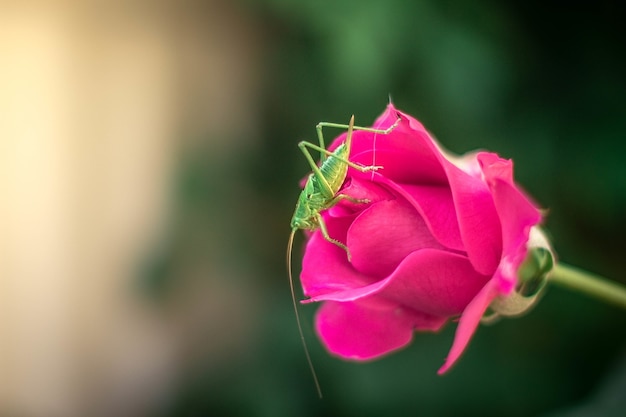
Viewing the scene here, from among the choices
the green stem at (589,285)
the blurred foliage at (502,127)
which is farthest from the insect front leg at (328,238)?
the blurred foliage at (502,127)

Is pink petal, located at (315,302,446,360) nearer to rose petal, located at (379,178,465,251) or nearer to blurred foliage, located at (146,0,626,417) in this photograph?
rose petal, located at (379,178,465,251)

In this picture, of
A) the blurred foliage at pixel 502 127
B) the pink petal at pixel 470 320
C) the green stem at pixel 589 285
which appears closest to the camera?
the pink petal at pixel 470 320

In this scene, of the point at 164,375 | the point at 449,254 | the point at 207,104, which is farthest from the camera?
the point at 164,375

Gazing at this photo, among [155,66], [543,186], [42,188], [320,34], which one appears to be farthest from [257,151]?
[42,188]

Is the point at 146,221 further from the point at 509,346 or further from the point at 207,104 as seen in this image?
the point at 509,346

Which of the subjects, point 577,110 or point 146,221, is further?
point 146,221

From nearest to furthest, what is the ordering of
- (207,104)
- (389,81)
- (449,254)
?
(449,254) → (389,81) → (207,104)

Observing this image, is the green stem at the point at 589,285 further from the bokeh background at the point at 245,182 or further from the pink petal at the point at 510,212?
the bokeh background at the point at 245,182

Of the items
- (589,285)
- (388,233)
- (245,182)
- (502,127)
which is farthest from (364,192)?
(245,182)
